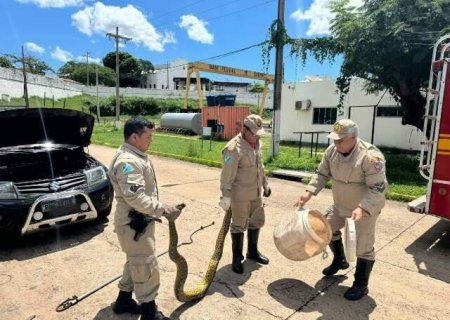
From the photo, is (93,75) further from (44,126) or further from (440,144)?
(440,144)

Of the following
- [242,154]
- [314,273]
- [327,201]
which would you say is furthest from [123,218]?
[327,201]

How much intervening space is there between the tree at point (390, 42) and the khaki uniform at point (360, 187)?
261 inches

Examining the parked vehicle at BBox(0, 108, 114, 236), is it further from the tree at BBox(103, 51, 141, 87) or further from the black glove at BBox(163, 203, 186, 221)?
the tree at BBox(103, 51, 141, 87)

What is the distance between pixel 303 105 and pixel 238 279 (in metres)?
16.2

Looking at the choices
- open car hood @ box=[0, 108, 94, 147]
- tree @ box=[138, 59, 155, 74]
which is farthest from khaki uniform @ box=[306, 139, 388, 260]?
tree @ box=[138, 59, 155, 74]

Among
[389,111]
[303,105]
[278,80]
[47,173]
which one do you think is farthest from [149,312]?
[303,105]

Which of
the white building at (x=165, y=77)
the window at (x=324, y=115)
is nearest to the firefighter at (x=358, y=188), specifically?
the window at (x=324, y=115)

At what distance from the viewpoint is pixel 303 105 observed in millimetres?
19031

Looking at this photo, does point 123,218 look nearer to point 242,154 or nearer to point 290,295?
point 242,154

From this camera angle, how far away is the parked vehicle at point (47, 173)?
442cm

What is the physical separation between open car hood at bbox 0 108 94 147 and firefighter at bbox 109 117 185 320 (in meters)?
2.87

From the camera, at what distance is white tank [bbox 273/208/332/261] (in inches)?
133

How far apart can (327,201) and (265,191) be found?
3.28 metres

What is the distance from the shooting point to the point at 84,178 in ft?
16.7
